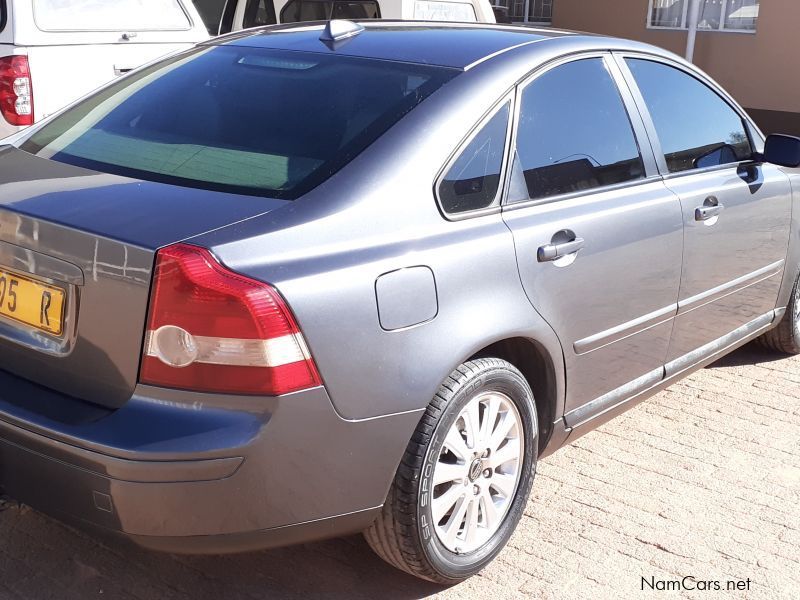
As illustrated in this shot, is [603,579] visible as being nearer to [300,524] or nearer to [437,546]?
[437,546]

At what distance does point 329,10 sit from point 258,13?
2.26ft

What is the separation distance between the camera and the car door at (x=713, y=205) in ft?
12.9

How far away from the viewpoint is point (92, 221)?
259 centimetres

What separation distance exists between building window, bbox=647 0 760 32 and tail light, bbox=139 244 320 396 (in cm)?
1216

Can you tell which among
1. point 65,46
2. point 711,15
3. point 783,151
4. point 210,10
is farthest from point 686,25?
point 783,151

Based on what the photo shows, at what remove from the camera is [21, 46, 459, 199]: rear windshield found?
2.89 m

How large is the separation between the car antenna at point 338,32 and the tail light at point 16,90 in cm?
297

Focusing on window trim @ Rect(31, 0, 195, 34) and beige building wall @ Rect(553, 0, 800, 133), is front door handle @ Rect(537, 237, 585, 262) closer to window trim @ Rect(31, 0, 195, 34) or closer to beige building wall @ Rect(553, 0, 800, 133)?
window trim @ Rect(31, 0, 195, 34)

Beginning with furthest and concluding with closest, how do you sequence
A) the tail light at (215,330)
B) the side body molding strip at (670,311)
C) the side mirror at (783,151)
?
the side mirror at (783,151) < the side body molding strip at (670,311) < the tail light at (215,330)

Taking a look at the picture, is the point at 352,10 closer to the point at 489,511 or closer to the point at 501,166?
the point at 501,166

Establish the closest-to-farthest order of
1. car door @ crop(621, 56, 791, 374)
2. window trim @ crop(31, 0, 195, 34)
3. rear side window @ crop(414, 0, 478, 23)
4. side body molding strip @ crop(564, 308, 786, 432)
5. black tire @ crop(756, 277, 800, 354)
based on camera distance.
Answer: side body molding strip @ crop(564, 308, 786, 432) → car door @ crop(621, 56, 791, 374) → black tire @ crop(756, 277, 800, 354) → window trim @ crop(31, 0, 195, 34) → rear side window @ crop(414, 0, 478, 23)

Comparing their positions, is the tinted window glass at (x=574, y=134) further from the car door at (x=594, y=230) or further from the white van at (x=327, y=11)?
the white van at (x=327, y=11)

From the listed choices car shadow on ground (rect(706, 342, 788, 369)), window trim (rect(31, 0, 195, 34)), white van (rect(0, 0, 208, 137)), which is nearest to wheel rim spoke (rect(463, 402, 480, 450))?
car shadow on ground (rect(706, 342, 788, 369))

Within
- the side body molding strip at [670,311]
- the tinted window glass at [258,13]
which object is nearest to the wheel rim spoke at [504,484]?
the side body molding strip at [670,311]
